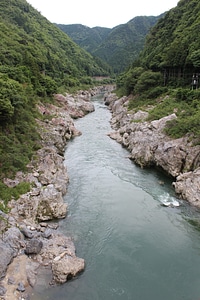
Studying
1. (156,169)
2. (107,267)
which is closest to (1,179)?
(107,267)

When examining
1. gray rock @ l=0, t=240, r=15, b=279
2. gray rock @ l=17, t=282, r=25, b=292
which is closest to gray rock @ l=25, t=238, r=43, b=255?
gray rock @ l=0, t=240, r=15, b=279

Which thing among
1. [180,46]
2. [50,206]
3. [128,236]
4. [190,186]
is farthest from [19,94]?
[180,46]

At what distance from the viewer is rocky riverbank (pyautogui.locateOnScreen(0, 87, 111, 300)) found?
1166 centimetres

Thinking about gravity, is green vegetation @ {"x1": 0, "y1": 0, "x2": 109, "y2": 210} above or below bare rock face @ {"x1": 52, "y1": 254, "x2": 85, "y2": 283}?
above

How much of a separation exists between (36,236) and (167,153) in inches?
577

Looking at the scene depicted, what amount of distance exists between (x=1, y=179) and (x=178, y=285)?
12337 millimetres

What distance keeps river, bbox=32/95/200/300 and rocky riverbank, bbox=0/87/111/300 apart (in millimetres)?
701

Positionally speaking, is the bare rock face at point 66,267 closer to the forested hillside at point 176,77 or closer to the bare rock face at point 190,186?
the bare rock face at point 190,186

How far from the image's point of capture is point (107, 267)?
42.4 ft

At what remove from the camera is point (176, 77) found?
43219mm

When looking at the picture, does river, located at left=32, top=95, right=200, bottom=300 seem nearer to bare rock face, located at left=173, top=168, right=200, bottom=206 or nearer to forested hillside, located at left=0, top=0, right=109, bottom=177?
bare rock face, located at left=173, top=168, right=200, bottom=206

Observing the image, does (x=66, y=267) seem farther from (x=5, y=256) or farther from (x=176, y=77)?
(x=176, y=77)

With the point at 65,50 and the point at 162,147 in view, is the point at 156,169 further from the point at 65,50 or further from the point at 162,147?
the point at 65,50

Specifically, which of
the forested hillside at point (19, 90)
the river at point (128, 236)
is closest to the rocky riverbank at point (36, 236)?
the river at point (128, 236)
